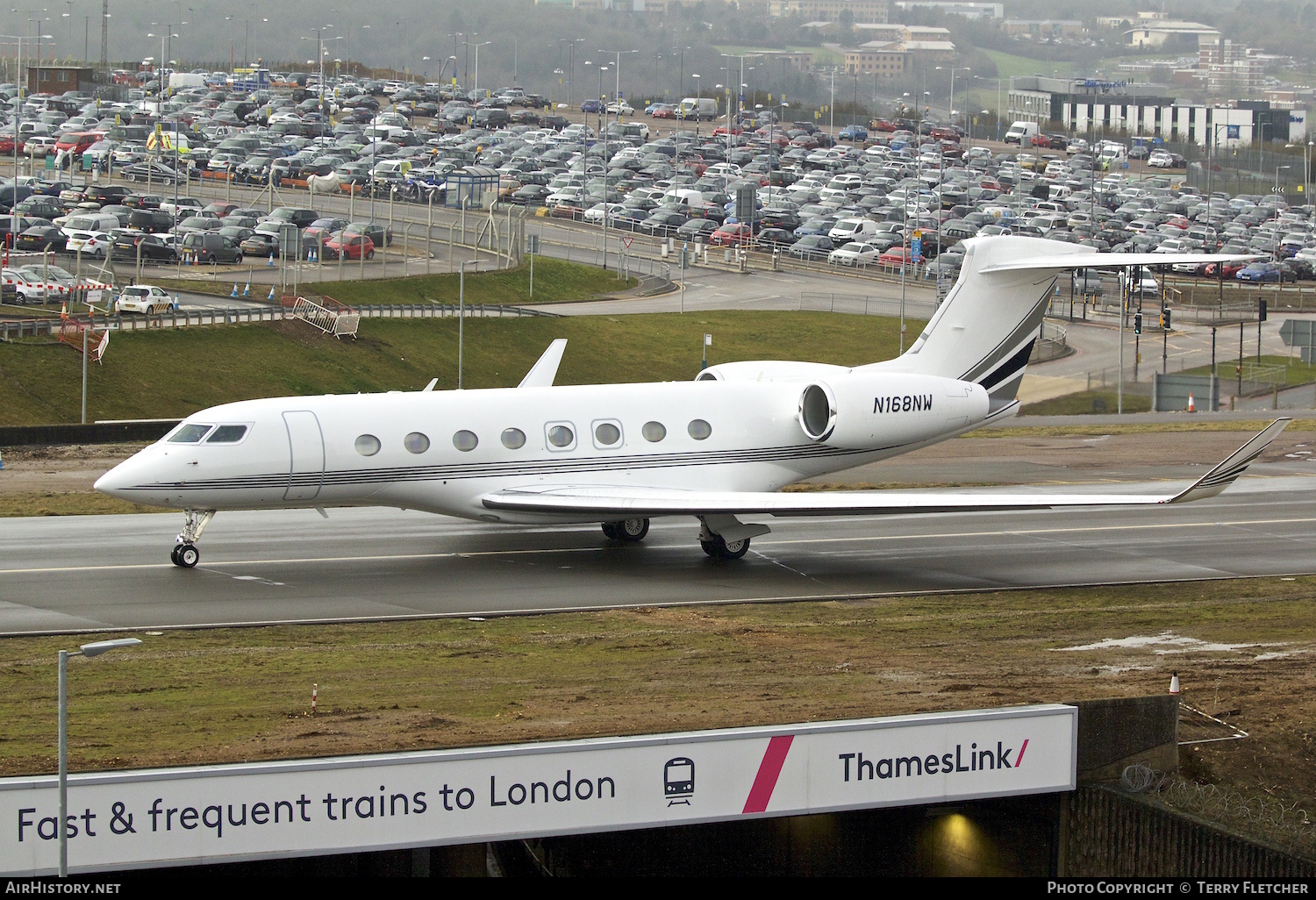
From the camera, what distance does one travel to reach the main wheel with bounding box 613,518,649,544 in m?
33.6

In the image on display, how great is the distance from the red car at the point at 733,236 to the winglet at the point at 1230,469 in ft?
271

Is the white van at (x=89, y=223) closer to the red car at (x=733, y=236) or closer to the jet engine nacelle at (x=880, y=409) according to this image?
the red car at (x=733, y=236)

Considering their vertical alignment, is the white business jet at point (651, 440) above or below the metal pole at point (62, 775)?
above

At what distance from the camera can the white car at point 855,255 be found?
106188 millimetres

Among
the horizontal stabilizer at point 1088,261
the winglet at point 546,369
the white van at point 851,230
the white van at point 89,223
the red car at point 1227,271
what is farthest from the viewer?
the white van at point 851,230

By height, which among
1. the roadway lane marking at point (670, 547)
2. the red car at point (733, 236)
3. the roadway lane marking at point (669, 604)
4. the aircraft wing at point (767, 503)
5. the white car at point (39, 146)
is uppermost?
the white car at point (39, 146)

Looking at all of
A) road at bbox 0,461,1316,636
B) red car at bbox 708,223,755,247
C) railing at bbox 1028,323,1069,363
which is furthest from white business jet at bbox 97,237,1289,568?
red car at bbox 708,223,755,247

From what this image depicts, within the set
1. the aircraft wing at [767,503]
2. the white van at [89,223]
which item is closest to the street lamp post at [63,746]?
the aircraft wing at [767,503]

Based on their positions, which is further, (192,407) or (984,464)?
(192,407)

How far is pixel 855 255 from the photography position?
106 m

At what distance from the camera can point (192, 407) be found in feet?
188

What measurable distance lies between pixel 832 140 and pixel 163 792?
17825 centimetres

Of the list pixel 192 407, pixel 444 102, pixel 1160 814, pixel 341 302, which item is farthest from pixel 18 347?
pixel 444 102

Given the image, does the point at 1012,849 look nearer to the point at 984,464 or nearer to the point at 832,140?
the point at 984,464
